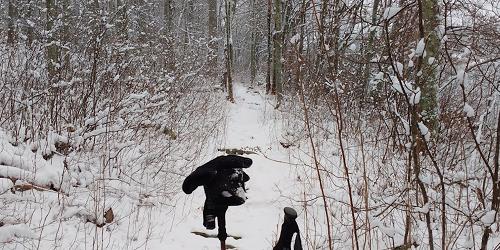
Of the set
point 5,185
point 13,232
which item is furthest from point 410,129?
point 5,185

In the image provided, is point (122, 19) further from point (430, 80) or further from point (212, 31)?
point (212, 31)

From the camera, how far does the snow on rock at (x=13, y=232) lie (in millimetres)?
2732

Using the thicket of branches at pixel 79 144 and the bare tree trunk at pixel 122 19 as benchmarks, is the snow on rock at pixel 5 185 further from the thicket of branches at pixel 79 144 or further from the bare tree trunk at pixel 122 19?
the bare tree trunk at pixel 122 19

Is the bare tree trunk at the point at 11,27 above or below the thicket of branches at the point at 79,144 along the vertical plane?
above

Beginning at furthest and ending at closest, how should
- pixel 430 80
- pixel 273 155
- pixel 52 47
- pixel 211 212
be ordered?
pixel 273 155 → pixel 52 47 → pixel 430 80 → pixel 211 212

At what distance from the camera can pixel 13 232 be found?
2771mm

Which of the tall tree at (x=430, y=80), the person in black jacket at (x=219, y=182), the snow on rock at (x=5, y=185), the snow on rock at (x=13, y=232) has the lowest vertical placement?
the snow on rock at (x=13, y=232)

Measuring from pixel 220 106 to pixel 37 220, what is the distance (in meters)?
8.65

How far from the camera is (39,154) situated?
13.8 feet

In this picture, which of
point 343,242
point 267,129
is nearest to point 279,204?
point 343,242

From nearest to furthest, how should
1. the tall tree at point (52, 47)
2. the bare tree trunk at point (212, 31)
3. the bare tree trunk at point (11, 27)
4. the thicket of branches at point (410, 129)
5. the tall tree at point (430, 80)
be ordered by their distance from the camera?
the thicket of branches at point (410, 129) < the tall tree at point (430, 80) < the tall tree at point (52, 47) < the bare tree trunk at point (11, 27) < the bare tree trunk at point (212, 31)

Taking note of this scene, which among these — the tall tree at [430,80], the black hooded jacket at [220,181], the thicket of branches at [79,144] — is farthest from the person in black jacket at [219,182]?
the tall tree at [430,80]

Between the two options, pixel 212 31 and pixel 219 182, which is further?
pixel 212 31

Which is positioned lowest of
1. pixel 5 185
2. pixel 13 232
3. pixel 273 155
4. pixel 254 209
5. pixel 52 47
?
pixel 254 209
